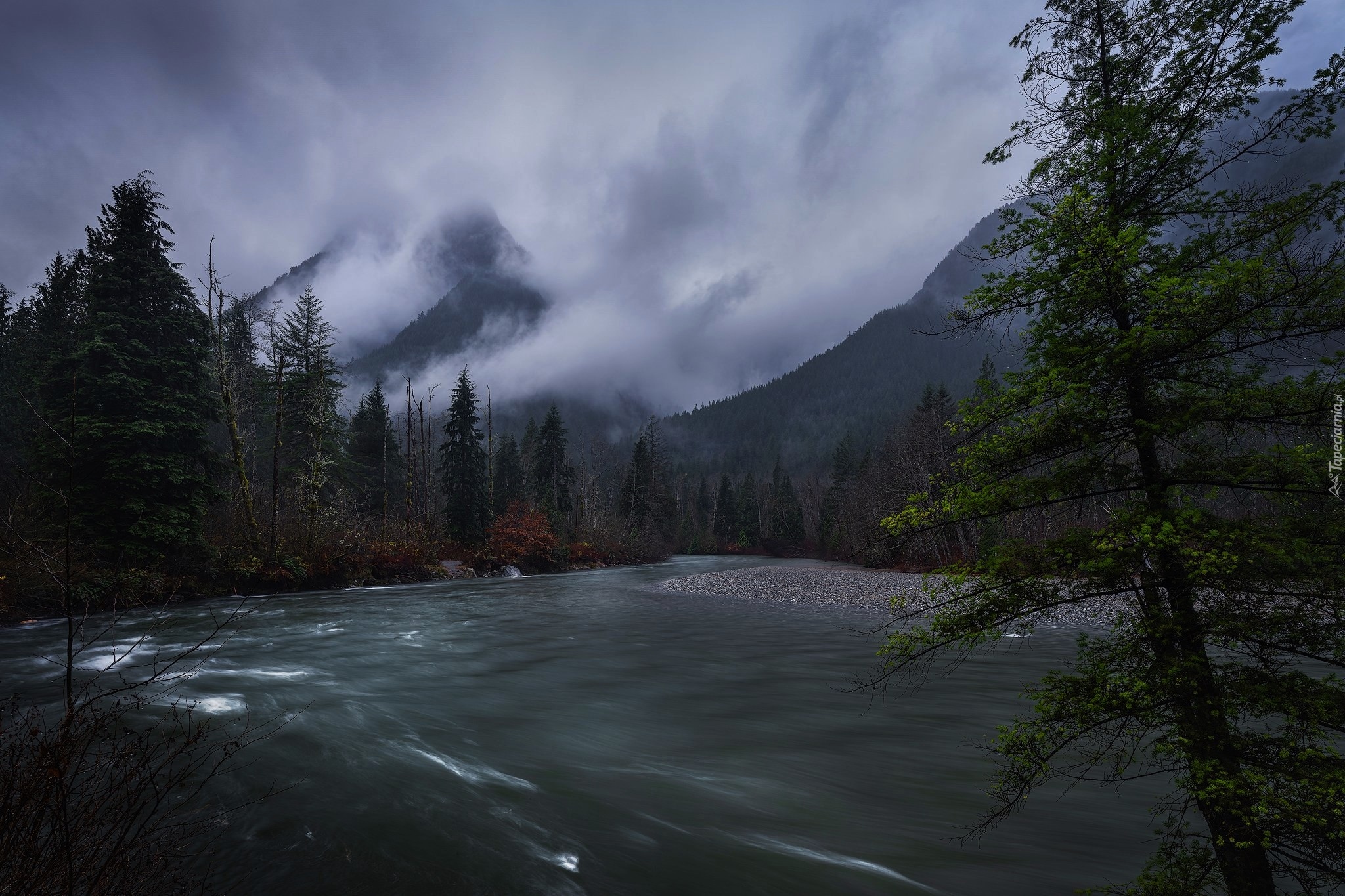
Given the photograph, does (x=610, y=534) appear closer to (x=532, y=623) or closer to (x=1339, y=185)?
(x=532, y=623)

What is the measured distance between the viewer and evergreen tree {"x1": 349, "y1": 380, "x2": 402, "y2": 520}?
44.3 meters

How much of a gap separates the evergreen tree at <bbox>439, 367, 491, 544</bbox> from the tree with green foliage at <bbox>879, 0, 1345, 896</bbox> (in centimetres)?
3885

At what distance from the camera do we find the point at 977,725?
823 centimetres

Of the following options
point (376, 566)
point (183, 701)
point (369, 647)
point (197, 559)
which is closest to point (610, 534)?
point (376, 566)

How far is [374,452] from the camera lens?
153ft

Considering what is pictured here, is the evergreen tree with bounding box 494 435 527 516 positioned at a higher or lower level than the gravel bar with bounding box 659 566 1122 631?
higher

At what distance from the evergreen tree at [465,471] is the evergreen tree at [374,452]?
19.4 ft

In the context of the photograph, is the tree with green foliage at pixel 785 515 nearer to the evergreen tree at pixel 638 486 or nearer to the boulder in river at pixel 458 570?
the evergreen tree at pixel 638 486

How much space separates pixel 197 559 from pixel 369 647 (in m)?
10.5

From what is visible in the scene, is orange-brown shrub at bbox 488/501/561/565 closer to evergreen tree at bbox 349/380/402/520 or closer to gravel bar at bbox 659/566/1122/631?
evergreen tree at bbox 349/380/402/520

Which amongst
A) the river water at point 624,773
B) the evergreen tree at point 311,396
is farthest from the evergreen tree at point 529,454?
the river water at point 624,773

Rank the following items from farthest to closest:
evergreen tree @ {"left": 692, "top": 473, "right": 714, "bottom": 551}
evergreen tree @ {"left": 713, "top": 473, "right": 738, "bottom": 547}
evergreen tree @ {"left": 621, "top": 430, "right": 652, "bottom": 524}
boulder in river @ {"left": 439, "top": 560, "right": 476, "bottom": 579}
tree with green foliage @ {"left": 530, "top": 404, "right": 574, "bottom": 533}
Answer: evergreen tree @ {"left": 713, "top": 473, "right": 738, "bottom": 547} < evergreen tree @ {"left": 692, "top": 473, "right": 714, "bottom": 551} < evergreen tree @ {"left": 621, "top": 430, "right": 652, "bottom": 524} < tree with green foliage @ {"left": 530, "top": 404, "right": 574, "bottom": 533} < boulder in river @ {"left": 439, "top": 560, "right": 476, "bottom": 579}

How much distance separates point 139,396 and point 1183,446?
25.0 m

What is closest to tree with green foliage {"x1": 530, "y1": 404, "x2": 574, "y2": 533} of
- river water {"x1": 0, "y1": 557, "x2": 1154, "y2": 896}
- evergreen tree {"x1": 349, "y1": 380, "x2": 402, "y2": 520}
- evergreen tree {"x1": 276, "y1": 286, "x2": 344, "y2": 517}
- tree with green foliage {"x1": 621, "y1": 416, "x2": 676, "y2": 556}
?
tree with green foliage {"x1": 621, "y1": 416, "x2": 676, "y2": 556}
